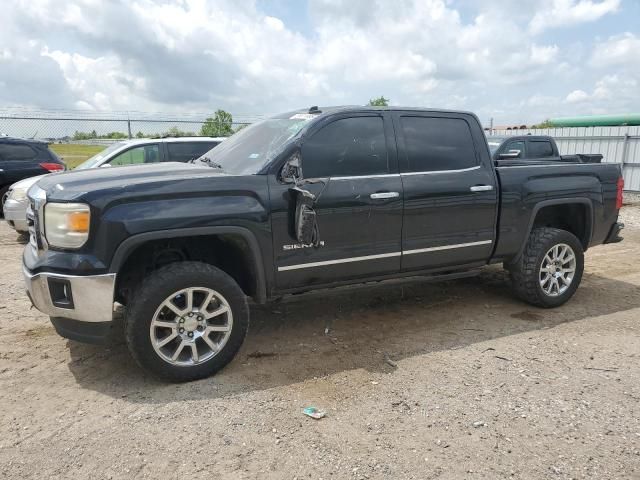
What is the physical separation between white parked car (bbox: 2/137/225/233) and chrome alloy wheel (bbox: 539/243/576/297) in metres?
5.27

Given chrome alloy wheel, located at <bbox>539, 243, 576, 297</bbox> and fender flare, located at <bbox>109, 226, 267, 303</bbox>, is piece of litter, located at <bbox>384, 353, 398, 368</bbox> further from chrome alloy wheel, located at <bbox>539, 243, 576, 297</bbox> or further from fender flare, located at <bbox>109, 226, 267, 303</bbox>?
chrome alloy wheel, located at <bbox>539, 243, 576, 297</bbox>

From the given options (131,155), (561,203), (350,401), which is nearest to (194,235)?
(350,401)

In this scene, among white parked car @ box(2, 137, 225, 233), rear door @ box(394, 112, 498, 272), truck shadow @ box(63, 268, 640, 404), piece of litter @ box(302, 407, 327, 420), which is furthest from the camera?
white parked car @ box(2, 137, 225, 233)

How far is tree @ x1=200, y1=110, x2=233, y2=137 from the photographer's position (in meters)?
16.5

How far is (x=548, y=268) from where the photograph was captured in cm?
526

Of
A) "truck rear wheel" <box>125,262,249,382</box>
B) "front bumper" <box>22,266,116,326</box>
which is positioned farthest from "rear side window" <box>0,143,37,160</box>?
"truck rear wheel" <box>125,262,249,382</box>

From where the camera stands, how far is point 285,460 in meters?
2.83

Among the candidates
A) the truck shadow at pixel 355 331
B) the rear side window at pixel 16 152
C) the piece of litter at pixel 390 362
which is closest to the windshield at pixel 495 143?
the truck shadow at pixel 355 331

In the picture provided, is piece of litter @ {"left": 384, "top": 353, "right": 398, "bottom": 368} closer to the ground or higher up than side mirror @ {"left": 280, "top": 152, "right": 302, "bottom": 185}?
closer to the ground

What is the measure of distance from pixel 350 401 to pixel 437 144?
2414mm

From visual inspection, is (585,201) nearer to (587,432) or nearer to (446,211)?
(446,211)

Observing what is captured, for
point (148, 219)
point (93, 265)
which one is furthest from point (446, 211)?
point (93, 265)

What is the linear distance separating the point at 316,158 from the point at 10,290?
389cm

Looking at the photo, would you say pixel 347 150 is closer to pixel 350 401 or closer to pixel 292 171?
pixel 292 171
